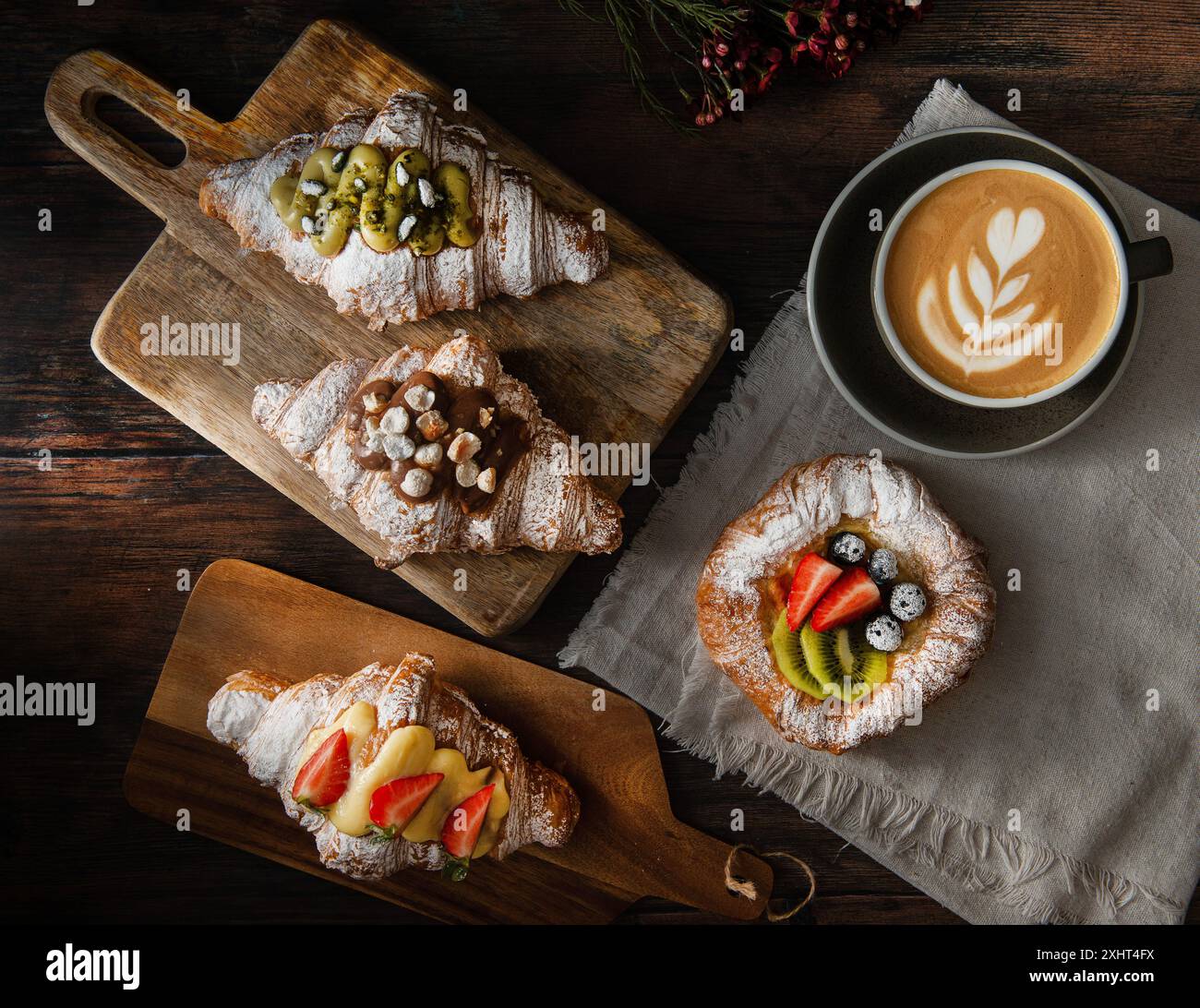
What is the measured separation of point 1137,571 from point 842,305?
107cm

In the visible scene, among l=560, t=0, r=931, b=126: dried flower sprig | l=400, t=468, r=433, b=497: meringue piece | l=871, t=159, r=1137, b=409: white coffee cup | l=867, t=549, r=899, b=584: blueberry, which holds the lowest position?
l=400, t=468, r=433, b=497: meringue piece

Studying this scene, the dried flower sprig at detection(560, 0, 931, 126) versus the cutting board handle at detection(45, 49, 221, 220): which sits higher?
the dried flower sprig at detection(560, 0, 931, 126)

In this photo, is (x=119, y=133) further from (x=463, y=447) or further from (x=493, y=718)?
(x=493, y=718)

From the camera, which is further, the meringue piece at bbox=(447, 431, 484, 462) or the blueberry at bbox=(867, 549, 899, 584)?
the blueberry at bbox=(867, 549, 899, 584)

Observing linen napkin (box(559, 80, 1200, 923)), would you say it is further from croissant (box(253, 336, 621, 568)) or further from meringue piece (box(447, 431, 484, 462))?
meringue piece (box(447, 431, 484, 462))

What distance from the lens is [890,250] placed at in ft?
6.41

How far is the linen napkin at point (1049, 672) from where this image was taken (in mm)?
2262

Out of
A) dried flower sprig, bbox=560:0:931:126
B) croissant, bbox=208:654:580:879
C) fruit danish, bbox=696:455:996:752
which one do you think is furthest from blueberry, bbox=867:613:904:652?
dried flower sprig, bbox=560:0:931:126

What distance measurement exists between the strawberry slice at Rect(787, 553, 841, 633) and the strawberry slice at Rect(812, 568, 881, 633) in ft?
0.06

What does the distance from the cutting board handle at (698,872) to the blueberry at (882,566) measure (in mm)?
847

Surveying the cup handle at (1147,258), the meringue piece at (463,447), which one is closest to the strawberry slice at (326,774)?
the meringue piece at (463,447)

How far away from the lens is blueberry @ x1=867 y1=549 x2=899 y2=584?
2105 millimetres

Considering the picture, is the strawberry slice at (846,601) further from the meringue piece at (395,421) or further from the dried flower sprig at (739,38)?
the dried flower sprig at (739,38)

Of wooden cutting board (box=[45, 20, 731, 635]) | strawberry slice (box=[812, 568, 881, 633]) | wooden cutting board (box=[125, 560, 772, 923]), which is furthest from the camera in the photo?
wooden cutting board (box=[125, 560, 772, 923])
